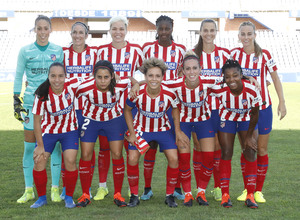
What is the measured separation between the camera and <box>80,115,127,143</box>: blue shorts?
4.00m

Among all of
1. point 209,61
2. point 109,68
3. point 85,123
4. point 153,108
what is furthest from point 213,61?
point 85,123

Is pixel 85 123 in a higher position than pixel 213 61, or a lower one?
lower

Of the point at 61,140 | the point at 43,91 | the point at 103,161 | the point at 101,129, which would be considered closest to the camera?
the point at 43,91

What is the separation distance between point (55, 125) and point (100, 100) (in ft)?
1.49

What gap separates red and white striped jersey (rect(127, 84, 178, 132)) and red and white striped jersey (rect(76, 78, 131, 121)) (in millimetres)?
165

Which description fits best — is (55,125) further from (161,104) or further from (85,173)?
(161,104)

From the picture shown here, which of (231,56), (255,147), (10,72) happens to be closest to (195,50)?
(231,56)

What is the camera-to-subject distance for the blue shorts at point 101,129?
13.1 feet

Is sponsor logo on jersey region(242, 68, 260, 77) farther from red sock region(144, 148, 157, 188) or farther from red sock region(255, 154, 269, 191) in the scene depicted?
red sock region(144, 148, 157, 188)

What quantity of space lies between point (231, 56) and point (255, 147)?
0.93 meters

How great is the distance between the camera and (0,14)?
106ft

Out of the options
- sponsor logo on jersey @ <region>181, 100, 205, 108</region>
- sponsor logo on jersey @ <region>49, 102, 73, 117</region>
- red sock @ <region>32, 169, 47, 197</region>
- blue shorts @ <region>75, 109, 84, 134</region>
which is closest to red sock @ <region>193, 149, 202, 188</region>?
sponsor logo on jersey @ <region>181, 100, 205, 108</region>

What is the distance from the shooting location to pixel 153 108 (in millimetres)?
3924

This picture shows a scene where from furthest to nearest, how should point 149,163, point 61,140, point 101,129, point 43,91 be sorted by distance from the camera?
point 149,163
point 101,129
point 61,140
point 43,91
